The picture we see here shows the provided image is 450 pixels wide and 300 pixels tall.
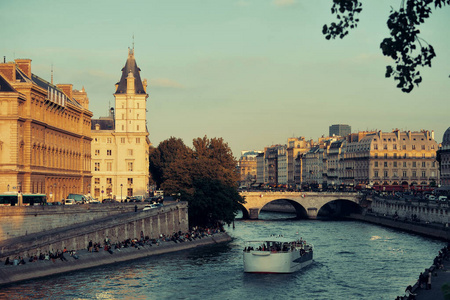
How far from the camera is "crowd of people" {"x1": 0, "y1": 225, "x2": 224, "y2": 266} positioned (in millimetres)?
56553

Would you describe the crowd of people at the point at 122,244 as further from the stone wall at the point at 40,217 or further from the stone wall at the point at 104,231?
the stone wall at the point at 40,217

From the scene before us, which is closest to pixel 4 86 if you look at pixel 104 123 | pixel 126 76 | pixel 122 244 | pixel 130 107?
pixel 122 244

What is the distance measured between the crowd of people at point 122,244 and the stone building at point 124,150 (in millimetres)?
31646

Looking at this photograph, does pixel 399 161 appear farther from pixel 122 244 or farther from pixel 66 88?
pixel 122 244

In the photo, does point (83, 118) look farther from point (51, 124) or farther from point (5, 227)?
point (5, 227)

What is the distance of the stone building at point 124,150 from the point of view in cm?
12562

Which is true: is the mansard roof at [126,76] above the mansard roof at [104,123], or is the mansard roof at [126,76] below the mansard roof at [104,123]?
above

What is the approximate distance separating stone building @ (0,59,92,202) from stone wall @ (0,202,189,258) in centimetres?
923

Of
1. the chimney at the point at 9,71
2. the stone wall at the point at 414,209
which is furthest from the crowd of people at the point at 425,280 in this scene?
the chimney at the point at 9,71

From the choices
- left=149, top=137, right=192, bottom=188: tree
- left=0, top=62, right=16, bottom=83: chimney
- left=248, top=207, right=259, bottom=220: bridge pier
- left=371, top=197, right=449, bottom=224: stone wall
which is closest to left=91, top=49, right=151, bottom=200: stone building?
left=248, top=207, right=259, bottom=220: bridge pier

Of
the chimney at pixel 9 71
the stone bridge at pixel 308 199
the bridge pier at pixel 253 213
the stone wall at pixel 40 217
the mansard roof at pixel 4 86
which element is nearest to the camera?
the stone wall at pixel 40 217

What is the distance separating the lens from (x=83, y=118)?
107 meters

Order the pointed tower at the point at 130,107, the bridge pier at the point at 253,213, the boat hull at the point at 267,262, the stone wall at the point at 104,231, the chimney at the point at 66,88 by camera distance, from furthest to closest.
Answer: the bridge pier at the point at 253,213
the pointed tower at the point at 130,107
the chimney at the point at 66,88
the boat hull at the point at 267,262
the stone wall at the point at 104,231

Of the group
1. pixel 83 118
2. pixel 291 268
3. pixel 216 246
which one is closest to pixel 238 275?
pixel 291 268
